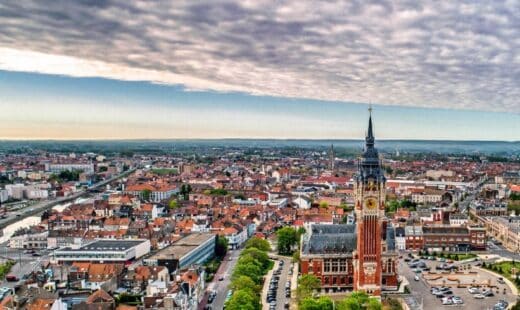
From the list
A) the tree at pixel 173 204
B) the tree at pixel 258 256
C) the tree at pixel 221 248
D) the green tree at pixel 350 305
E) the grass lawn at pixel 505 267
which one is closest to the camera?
the green tree at pixel 350 305

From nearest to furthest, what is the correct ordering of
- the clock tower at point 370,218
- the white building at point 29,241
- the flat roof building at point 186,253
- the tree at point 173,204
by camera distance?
the clock tower at point 370,218 → the flat roof building at point 186,253 → the white building at point 29,241 → the tree at point 173,204

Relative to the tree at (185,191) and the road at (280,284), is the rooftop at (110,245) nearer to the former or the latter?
the road at (280,284)

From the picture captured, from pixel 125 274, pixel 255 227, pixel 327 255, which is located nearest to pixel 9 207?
pixel 255 227

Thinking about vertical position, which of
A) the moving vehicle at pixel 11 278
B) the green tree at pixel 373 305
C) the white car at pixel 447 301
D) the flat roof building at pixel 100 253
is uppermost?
the green tree at pixel 373 305

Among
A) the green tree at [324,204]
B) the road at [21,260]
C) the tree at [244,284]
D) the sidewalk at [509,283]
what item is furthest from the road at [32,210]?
the sidewalk at [509,283]

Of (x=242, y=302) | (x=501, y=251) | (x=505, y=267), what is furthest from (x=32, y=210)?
(x=505, y=267)

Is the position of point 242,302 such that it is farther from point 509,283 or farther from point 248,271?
point 509,283

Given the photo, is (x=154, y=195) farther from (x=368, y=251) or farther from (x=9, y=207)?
(x=368, y=251)
